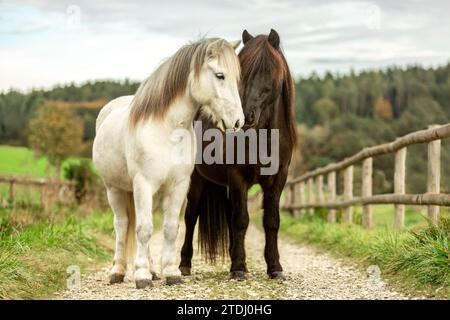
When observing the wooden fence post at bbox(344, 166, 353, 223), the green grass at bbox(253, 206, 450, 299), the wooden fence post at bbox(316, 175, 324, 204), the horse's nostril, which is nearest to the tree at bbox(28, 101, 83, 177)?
the wooden fence post at bbox(316, 175, 324, 204)

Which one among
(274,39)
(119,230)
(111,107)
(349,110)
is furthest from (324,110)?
(119,230)

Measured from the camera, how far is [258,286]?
4891 mm

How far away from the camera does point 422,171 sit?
3547 cm

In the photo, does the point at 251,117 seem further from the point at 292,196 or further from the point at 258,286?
the point at 292,196

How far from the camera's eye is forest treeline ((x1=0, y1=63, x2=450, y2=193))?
1330 inches

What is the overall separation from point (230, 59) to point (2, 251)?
227cm

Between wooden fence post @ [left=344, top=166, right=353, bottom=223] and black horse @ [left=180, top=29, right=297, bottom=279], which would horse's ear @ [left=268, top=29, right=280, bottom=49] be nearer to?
black horse @ [left=180, top=29, right=297, bottom=279]

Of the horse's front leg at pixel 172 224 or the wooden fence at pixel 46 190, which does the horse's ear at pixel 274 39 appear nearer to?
the horse's front leg at pixel 172 224

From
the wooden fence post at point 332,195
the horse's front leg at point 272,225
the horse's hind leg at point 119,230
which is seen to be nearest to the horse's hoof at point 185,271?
the horse's hind leg at point 119,230

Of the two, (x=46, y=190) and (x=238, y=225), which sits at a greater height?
(x=238, y=225)

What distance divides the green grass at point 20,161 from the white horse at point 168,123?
78.9 ft

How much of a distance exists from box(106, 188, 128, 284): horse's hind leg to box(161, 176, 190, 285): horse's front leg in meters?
0.51

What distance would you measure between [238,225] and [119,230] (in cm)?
100
